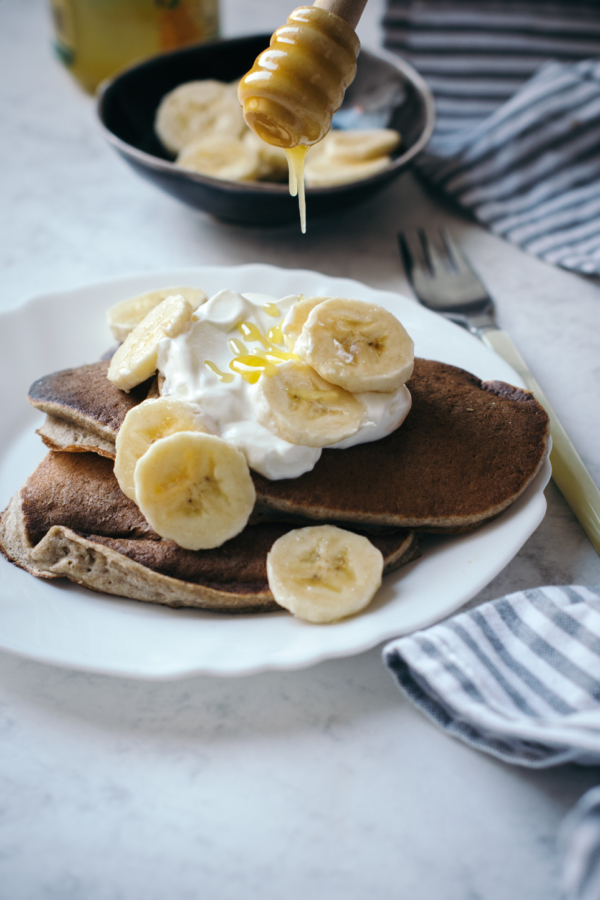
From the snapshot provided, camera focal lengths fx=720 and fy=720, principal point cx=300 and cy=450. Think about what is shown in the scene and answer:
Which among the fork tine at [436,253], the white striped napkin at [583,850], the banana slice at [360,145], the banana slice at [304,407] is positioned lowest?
the white striped napkin at [583,850]

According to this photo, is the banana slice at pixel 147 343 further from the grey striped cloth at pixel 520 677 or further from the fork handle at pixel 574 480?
the fork handle at pixel 574 480

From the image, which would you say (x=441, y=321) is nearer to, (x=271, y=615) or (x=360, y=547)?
(x=360, y=547)

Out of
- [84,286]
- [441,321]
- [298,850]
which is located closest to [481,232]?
[441,321]

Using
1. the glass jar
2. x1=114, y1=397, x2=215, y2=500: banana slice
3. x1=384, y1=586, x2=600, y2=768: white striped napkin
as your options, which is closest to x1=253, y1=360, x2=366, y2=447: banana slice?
x1=114, y1=397, x2=215, y2=500: banana slice

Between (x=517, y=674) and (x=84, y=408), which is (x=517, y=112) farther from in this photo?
(x=517, y=674)

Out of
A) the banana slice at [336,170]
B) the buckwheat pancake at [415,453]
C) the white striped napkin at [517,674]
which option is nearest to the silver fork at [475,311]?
the buckwheat pancake at [415,453]

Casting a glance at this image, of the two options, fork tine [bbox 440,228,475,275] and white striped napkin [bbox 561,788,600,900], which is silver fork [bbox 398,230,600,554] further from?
white striped napkin [bbox 561,788,600,900]
